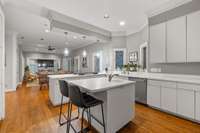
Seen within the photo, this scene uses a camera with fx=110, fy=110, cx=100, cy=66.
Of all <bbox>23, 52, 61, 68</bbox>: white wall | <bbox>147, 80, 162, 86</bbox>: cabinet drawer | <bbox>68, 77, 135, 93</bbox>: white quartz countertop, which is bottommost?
<bbox>147, 80, 162, 86</bbox>: cabinet drawer

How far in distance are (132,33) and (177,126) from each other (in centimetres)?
399

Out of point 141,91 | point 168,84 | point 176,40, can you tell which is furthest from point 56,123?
point 176,40

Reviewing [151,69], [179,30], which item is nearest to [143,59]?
[151,69]

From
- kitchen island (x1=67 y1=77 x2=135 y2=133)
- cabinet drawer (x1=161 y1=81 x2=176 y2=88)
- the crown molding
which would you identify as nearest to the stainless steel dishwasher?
cabinet drawer (x1=161 y1=81 x2=176 y2=88)

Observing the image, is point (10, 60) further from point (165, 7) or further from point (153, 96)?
point (165, 7)

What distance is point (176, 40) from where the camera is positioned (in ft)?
9.57

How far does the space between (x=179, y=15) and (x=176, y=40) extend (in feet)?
2.36

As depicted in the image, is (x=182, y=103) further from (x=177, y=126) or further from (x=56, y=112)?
(x=56, y=112)

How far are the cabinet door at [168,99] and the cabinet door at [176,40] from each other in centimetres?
82

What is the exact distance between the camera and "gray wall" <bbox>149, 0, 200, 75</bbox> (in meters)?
2.75

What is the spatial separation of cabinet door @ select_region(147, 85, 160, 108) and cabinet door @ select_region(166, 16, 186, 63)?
88cm

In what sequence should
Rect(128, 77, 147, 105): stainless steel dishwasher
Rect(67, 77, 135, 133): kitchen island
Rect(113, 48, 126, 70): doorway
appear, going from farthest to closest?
Rect(113, 48, 126, 70): doorway < Rect(128, 77, 147, 105): stainless steel dishwasher < Rect(67, 77, 135, 133): kitchen island

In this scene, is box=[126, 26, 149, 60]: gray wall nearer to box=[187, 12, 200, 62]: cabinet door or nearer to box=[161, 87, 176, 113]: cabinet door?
box=[187, 12, 200, 62]: cabinet door

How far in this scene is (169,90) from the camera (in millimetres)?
2779
